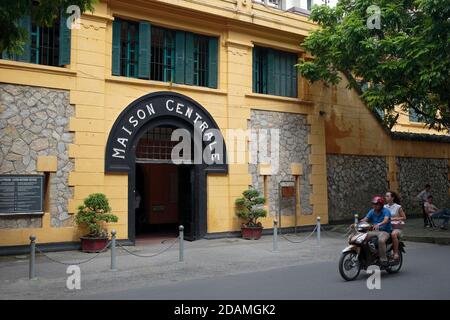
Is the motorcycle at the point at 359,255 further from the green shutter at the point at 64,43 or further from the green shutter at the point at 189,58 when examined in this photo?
the green shutter at the point at 64,43

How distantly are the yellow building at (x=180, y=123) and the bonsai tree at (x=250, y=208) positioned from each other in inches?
15.3

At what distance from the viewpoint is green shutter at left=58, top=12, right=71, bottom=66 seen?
516 inches

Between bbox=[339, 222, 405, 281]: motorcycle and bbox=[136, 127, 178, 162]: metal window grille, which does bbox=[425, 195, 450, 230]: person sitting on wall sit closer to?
bbox=[339, 222, 405, 281]: motorcycle

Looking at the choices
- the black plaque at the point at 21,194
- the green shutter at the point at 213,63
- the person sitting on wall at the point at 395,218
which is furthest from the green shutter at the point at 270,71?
the black plaque at the point at 21,194

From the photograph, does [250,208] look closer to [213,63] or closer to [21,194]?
[213,63]

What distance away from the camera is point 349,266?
8828 mm

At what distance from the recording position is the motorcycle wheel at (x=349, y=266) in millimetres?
8641

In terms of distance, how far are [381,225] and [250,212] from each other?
22.3ft

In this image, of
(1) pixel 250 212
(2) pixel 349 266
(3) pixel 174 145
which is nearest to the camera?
(2) pixel 349 266

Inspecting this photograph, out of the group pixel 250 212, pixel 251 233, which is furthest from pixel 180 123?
pixel 251 233

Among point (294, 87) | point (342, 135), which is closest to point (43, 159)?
point (294, 87)

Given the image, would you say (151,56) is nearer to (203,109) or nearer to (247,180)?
(203,109)

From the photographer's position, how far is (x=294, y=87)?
18234mm

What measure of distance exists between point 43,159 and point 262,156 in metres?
7.56
